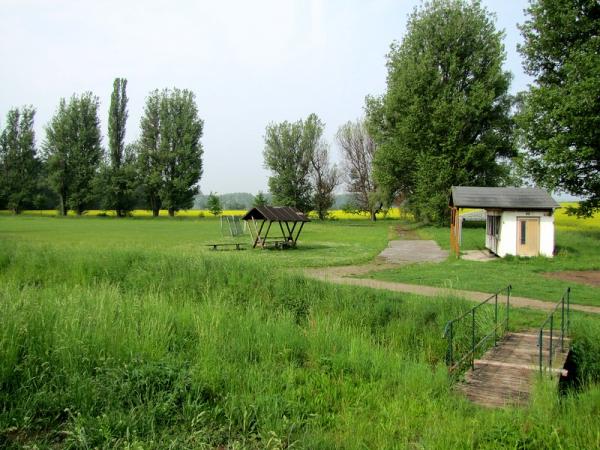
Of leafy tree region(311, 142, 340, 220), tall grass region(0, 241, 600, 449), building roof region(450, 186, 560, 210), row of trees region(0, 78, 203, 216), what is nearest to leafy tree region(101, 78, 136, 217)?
row of trees region(0, 78, 203, 216)

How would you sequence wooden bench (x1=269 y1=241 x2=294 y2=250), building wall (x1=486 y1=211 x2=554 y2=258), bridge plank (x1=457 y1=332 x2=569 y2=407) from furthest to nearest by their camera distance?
wooden bench (x1=269 y1=241 x2=294 y2=250)
building wall (x1=486 y1=211 x2=554 y2=258)
bridge plank (x1=457 y1=332 x2=569 y2=407)

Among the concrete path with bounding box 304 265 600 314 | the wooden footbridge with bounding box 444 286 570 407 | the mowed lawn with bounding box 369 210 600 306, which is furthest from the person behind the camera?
the mowed lawn with bounding box 369 210 600 306

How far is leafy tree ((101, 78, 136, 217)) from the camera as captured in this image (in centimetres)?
7262

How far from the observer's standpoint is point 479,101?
44.8 metres

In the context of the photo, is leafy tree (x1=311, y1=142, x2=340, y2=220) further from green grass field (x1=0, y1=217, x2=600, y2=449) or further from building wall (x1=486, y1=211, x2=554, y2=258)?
green grass field (x1=0, y1=217, x2=600, y2=449)

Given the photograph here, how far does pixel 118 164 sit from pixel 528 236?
6368cm

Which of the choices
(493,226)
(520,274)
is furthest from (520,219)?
(520,274)

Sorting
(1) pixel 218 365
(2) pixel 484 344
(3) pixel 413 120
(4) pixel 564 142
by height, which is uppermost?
(3) pixel 413 120

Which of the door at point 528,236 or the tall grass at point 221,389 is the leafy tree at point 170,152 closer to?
the door at point 528,236

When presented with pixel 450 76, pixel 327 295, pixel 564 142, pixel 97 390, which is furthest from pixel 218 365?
pixel 450 76

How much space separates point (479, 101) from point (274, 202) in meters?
35.8

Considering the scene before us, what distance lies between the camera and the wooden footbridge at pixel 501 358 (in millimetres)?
7148

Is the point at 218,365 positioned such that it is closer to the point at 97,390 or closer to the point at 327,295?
the point at 97,390

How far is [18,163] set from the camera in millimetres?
77312
